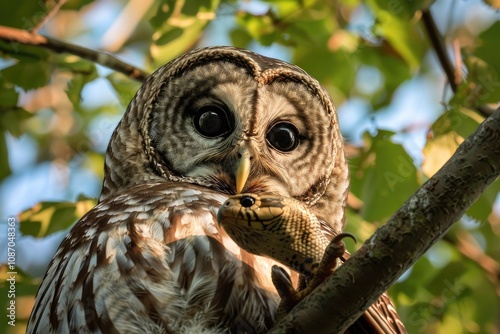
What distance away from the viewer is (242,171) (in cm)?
367

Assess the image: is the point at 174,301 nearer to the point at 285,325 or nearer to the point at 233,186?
the point at 285,325

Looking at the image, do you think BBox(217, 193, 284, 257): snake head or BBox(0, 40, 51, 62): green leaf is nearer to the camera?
BBox(217, 193, 284, 257): snake head

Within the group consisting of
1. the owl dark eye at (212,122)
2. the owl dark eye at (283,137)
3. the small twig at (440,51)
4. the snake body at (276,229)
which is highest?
the small twig at (440,51)

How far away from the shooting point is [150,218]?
320 cm

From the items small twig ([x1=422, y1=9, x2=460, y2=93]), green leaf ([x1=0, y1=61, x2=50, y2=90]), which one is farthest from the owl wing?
small twig ([x1=422, y1=9, x2=460, y2=93])

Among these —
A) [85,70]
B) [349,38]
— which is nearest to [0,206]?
[85,70]

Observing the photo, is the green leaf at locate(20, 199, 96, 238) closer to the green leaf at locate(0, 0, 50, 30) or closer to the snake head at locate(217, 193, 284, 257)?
the green leaf at locate(0, 0, 50, 30)

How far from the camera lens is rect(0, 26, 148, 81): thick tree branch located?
14.8 feet

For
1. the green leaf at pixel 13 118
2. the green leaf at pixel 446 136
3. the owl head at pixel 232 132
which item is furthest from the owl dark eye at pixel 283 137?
the green leaf at pixel 13 118

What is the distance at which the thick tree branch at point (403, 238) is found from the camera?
2.31 meters

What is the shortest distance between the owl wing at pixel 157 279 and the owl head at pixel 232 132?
0.64 metres

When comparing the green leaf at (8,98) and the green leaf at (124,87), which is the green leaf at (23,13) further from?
the green leaf at (124,87)

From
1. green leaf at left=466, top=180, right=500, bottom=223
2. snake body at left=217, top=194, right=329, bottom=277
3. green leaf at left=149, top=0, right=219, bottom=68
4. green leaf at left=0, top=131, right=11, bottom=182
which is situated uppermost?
green leaf at left=149, top=0, right=219, bottom=68

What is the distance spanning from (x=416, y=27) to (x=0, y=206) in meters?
4.05
